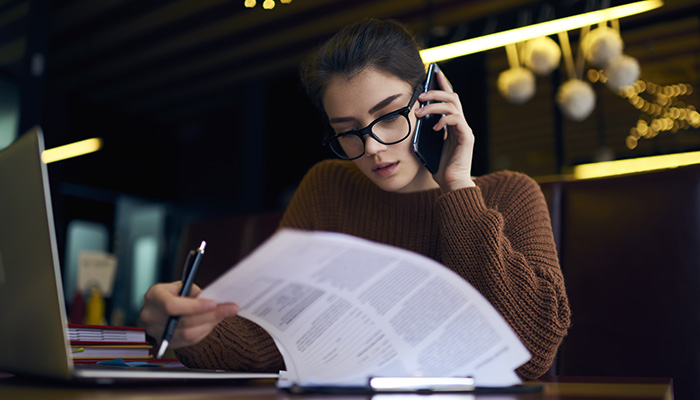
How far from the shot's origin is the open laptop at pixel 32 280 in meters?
0.56

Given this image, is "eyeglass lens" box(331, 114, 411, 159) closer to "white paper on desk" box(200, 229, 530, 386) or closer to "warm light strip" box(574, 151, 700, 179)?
"white paper on desk" box(200, 229, 530, 386)

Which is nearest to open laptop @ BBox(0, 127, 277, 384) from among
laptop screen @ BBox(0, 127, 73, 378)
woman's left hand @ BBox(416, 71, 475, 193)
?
laptop screen @ BBox(0, 127, 73, 378)

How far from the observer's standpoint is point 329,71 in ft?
4.09

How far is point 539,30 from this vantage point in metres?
2.86

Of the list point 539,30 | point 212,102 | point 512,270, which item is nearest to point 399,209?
point 512,270

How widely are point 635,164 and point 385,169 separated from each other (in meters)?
4.42

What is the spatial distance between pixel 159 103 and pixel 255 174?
57.7 inches

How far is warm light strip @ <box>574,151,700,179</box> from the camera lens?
4.75 meters

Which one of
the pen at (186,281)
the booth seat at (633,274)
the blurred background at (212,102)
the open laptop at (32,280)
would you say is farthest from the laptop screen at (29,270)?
the blurred background at (212,102)

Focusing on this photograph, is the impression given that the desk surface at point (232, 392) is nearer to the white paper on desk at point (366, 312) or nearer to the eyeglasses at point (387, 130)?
the white paper on desk at point (366, 312)

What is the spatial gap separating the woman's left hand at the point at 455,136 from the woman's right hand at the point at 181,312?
0.57 meters

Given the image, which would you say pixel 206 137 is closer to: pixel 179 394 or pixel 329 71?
pixel 329 71

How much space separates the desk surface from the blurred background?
8.66 feet

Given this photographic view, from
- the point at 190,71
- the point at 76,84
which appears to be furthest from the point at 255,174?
the point at 76,84
